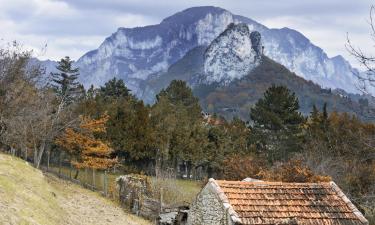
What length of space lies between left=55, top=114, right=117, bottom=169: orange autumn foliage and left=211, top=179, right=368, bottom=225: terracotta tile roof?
30990 millimetres

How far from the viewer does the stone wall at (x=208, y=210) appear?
17.4 meters

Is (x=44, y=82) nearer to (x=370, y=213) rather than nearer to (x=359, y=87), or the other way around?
(x=370, y=213)

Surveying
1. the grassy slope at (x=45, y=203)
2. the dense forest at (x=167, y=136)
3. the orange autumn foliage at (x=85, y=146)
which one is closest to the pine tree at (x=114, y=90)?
the dense forest at (x=167, y=136)

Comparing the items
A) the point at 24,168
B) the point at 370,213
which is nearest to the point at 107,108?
the point at 24,168

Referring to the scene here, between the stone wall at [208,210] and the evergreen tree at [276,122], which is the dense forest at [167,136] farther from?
the stone wall at [208,210]

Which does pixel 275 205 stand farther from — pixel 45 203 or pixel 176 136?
pixel 176 136

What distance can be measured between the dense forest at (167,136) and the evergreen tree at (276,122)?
138 mm

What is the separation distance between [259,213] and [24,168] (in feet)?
69.5

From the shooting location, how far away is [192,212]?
1983 cm

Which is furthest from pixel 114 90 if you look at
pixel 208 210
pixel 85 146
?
pixel 208 210

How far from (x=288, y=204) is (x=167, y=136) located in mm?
44647

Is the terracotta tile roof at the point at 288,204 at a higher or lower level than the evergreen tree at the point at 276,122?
lower

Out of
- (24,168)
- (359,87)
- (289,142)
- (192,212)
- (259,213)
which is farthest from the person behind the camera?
(289,142)

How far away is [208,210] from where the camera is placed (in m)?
18.5
